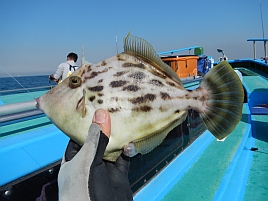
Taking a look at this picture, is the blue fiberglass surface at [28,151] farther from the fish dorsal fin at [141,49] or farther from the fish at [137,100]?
the fish dorsal fin at [141,49]

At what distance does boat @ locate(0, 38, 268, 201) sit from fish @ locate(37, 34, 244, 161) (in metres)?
0.59

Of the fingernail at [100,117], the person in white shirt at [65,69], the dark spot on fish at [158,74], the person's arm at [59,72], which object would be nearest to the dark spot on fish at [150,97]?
the dark spot on fish at [158,74]

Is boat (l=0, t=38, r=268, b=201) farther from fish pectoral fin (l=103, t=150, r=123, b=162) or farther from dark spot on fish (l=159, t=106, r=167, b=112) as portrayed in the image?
dark spot on fish (l=159, t=106, r=167, b=112)

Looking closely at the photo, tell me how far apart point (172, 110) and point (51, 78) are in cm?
513

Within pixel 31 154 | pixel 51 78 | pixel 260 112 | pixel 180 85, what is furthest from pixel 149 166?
pixel 260 112

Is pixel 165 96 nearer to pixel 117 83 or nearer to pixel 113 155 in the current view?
pixel 117 83

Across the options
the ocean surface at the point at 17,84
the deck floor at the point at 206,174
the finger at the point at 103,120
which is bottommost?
the deck floor at the point at 206,174

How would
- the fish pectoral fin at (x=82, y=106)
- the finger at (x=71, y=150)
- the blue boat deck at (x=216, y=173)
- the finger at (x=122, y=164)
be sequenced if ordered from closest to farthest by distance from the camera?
the fish pectoral fin at (x=82, y=106), the finger at (x=71, y=150), the finger at (x=122, y=164), the blue boat deck at (x=216, y=173)

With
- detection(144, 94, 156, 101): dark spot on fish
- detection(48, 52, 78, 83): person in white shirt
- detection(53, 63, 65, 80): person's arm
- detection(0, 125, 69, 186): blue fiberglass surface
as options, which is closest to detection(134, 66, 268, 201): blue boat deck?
detection(0, 125, 69, 186): blue fiberglass surface

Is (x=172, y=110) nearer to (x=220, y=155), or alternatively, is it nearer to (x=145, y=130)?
(x=145, y=130)

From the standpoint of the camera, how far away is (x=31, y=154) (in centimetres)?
184

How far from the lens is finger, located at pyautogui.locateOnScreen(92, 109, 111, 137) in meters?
1.20

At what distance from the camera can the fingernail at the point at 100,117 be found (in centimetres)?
120

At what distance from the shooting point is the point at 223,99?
4.35 ft
